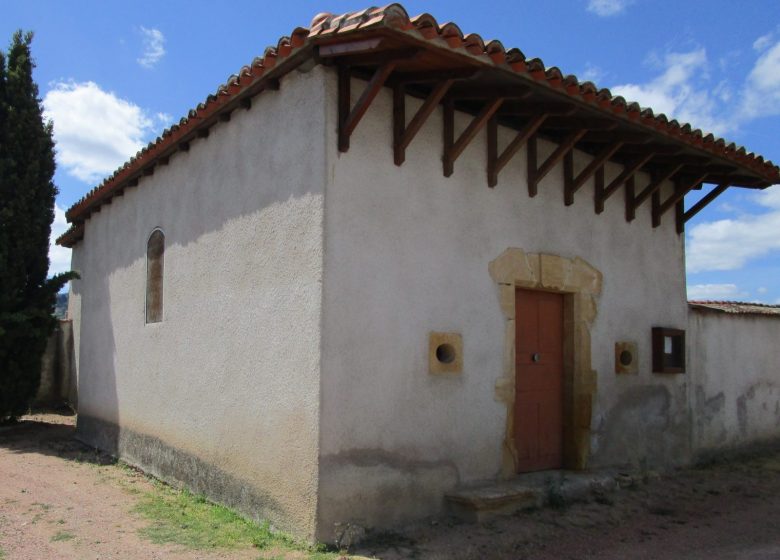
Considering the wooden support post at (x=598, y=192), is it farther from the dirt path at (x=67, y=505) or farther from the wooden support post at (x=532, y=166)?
the dirt path at (x=67, y=505)

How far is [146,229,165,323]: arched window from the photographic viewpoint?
817 centimetres

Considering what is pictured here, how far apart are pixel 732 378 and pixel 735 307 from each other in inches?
55.1

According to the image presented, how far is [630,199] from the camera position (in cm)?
802

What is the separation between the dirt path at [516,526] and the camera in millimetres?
5078

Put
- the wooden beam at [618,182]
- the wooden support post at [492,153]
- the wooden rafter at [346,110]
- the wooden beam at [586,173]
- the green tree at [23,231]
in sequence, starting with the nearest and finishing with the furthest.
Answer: the wooden rafter at [346,110], the wooden support post at [492,153], the wooden beam at [586,173], the wooden beam at [618,182], the green tree at [23,231]

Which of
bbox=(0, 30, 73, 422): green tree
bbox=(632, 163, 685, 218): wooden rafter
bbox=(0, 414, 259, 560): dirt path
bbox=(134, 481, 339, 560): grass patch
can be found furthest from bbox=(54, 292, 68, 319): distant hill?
bbox=(632, 163, 685, 218): wooden rafter

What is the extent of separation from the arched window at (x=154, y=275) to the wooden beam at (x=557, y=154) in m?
4.42

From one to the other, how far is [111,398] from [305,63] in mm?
6062

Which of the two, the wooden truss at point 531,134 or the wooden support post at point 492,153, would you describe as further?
the wooden support post at point 492,153

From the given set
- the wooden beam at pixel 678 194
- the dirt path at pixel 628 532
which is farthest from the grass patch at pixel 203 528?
the wooden beam at pixel 678 194

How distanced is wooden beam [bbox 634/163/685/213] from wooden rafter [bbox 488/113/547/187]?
7.38ft

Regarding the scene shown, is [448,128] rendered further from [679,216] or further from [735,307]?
[735,307]

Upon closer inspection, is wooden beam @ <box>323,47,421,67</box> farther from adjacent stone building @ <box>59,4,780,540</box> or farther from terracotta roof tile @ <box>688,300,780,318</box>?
terracotta roof tile @ <box>688,300,780,318</box>

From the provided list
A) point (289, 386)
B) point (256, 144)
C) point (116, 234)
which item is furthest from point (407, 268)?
point (116, 234)
